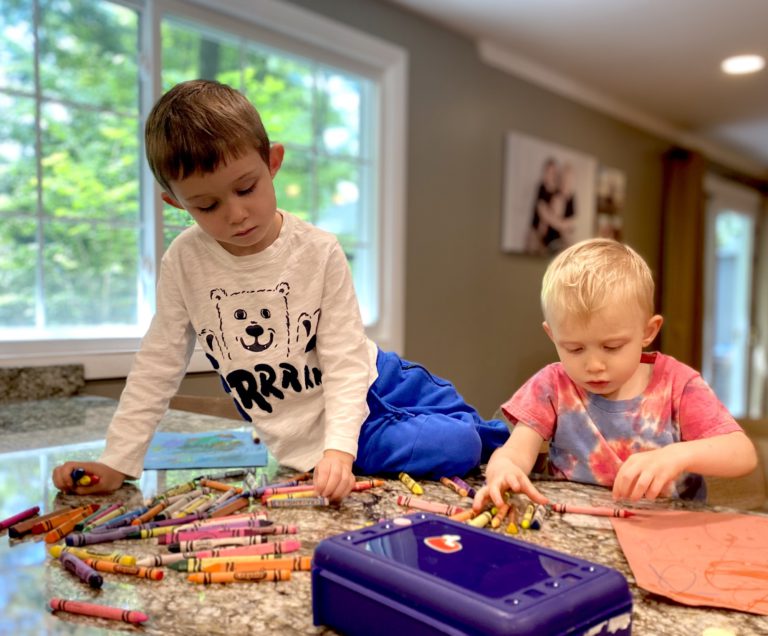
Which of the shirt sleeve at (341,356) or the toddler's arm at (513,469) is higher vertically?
the shirt sleeve at (341,356)

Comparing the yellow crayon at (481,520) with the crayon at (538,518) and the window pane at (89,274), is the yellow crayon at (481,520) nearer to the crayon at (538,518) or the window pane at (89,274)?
the crayon at (538,518)

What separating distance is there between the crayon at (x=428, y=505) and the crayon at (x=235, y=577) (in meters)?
0.25

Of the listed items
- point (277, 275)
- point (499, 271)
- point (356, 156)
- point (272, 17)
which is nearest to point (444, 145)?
point (356, 156)

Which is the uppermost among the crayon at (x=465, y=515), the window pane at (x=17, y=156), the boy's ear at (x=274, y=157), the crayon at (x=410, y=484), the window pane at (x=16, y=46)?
the window pane at (x=16, y=46)

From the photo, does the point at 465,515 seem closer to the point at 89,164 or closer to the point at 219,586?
the point at 219,586

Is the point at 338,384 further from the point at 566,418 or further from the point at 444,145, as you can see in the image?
the point at 444,145

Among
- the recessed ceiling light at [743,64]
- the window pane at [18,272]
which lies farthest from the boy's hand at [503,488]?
the recessed ceiling light at [743,64]

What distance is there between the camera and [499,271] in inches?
140

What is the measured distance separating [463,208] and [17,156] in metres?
1.99

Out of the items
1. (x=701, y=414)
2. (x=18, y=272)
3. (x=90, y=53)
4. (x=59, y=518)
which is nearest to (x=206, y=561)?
(x=59, y=518)

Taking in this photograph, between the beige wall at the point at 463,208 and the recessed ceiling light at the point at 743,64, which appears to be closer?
the beige wall at the point at 463,208

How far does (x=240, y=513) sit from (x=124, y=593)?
23 centimetres

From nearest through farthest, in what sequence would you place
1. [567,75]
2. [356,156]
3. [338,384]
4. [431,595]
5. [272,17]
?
1. [431,595]
2. [338,384]
3. [272,17]
4. [356,156]
5. [567,75]

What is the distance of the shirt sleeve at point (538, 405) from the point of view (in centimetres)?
101
